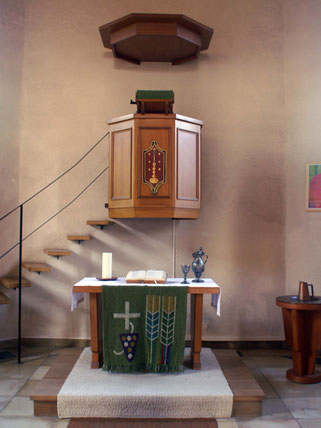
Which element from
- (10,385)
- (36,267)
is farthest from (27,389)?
(36,267)

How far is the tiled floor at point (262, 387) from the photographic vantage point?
2.99 meters

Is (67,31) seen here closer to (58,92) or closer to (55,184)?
(58,92)

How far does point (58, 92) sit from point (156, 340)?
324 cm

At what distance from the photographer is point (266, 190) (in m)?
4.99

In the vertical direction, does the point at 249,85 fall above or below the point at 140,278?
above

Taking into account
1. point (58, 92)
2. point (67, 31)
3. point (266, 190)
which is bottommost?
point (266, 190)

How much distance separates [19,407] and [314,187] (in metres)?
3.88

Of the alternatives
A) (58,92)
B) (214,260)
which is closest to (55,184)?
(58,92)

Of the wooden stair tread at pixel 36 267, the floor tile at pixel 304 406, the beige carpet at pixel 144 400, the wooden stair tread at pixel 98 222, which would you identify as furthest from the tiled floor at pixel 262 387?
the wooden stair tread at pixel 98 222

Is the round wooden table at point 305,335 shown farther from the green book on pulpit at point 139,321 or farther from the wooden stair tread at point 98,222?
the wooden stair tread at point 98,222

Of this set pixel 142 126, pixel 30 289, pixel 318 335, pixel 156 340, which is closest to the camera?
pixel 156 340

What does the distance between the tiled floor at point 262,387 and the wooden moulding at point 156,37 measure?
3.58m

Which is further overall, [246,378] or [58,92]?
[58,92]

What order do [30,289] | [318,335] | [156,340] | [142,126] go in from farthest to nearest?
[30,289], [142,126], [318,335], [156,340]
